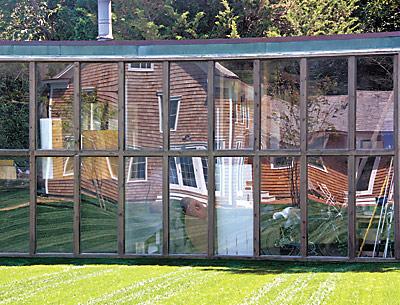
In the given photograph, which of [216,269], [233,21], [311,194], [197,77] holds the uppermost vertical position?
[233,21]

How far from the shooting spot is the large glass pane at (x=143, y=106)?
966 centimetres

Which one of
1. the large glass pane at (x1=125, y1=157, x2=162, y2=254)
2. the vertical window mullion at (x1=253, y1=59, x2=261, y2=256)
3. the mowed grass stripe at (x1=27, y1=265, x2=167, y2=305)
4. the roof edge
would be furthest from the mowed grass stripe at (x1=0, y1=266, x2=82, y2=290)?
the roof edge

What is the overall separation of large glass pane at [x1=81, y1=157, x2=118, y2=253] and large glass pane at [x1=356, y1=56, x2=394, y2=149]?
9.57ft

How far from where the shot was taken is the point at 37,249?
9.77 m

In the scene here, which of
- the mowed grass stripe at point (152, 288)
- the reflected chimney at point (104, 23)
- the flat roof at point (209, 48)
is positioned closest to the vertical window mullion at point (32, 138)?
the flat roof at point (209, 48)

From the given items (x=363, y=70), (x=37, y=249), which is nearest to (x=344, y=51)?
(x=363, y=70)

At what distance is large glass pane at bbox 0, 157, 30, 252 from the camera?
9.70 metres

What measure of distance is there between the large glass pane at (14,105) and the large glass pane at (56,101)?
18 cm

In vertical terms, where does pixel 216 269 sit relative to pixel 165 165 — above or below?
below

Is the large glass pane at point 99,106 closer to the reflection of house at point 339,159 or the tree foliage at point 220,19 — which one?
the reflection of house at point 339,159

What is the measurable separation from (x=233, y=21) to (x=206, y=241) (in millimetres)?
12881

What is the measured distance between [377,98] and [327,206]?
4.40 feet

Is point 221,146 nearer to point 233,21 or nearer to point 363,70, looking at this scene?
point 363,70

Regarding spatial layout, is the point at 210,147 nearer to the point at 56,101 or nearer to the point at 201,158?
the point at 201,158
